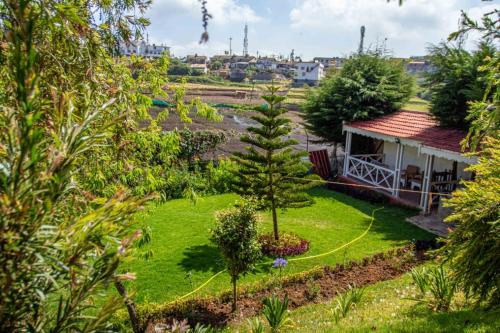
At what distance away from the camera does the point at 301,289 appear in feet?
27.0

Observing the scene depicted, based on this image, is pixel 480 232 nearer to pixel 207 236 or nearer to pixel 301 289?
pixel 301 289

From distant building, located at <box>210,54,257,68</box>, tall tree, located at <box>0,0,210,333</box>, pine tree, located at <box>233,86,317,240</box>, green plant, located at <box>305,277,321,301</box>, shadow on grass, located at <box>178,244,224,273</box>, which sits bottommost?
shadow on grass, located at <box>178,244,224,273</box>

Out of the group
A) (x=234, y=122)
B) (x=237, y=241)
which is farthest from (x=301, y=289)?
(x=234, y=122)

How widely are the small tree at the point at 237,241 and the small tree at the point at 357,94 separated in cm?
1024

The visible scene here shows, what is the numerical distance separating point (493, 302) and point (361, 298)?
2434 millimetres

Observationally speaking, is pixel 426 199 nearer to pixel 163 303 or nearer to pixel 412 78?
pixel 412 78

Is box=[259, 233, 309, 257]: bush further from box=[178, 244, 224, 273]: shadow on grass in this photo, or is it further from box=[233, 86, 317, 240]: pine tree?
box=[178, 244, 224, 273]: shadow on grass

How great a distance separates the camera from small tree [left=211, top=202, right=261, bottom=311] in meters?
7.33

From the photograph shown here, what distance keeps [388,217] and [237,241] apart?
7.02m

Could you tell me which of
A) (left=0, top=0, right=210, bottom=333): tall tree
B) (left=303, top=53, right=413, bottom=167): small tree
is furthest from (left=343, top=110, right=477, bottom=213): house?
(left=0, top=0, right=210, bottom=333): tall tree

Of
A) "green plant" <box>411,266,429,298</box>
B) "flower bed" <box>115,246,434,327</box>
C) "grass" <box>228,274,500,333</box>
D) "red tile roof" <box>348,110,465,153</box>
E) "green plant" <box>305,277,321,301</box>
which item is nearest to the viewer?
"grass" <box>228,274,500,333</box>

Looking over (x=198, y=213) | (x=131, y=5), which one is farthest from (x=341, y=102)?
(x=131, y=5)

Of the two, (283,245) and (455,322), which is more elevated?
(455,322)

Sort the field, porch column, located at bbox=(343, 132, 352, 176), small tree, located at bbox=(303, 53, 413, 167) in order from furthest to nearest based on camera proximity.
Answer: the field < porch column, located at bbox=(343, 132, 352, 176) < small tree, located at bbox=(303, 53, 413, 167)
